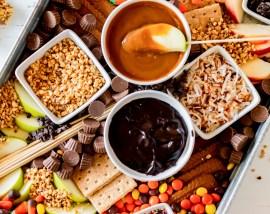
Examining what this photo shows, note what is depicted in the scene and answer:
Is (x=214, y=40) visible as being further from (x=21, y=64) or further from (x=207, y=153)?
(x=21, y=64)

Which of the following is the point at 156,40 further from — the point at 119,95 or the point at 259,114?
the point at 259,114

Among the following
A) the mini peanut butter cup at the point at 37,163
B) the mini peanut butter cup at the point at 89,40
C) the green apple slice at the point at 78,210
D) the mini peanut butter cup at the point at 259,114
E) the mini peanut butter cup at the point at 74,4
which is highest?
the mini peanut butter cup at the point at 74,4

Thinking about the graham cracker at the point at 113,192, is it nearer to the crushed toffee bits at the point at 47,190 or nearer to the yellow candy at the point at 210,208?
the crushed toffee bits at the point at 47,190

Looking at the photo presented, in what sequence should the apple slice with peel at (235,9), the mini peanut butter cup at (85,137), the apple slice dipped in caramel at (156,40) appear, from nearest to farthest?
the apple slice dipped in caramel at (156,40), the mini peanut butter cup at (85,137), the apple slice with peel at (235,9)

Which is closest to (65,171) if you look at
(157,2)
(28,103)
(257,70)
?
(28,103)

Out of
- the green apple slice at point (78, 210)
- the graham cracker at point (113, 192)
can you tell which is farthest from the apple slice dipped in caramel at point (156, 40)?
the green apple slice at point (78, 210)
